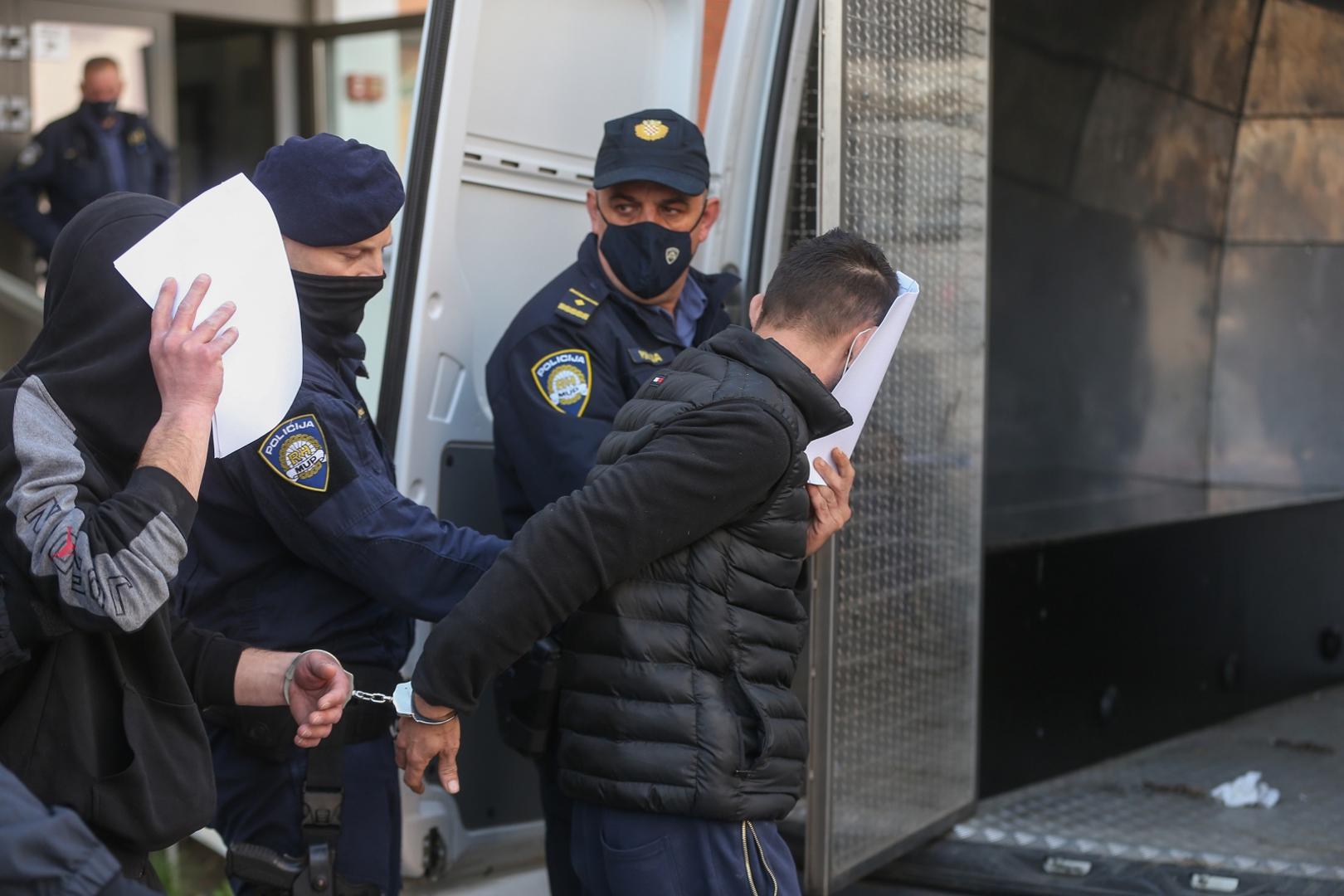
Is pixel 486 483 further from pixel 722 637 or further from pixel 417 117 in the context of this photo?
pixel 722 637

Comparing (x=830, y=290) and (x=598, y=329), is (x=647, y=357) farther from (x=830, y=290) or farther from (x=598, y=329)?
(x=830, y=290)

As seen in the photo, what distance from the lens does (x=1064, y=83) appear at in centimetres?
587

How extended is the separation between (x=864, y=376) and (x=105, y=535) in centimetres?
127

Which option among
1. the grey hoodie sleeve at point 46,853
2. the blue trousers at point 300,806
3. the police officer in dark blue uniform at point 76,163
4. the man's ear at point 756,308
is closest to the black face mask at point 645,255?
the man's ear at point 756,308

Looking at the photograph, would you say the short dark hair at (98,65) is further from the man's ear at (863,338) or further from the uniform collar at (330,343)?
the man's ear at (863,338)

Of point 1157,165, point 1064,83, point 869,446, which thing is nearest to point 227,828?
point 869,446

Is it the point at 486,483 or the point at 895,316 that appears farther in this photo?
the point at 486,483

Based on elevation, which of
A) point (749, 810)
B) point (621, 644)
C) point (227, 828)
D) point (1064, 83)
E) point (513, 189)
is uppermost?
point (1064, 83)

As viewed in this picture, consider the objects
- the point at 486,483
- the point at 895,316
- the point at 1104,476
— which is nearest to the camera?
the point at 895,316

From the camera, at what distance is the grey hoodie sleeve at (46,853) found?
4.58 ft

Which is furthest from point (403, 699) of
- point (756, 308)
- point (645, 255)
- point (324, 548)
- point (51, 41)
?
point (51, 41)

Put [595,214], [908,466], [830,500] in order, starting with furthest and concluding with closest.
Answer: [908,466] → [595,214] → [830,500]

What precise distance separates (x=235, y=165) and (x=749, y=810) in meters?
8.95

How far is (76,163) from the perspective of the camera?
25.2 feet
